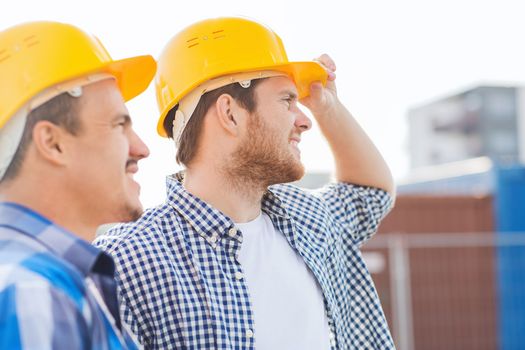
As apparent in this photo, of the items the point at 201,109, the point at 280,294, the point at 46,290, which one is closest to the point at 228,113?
the point at 201,109

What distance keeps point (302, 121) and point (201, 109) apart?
0.36m

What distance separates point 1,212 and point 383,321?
1.65 metres

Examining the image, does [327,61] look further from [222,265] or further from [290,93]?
[222,265]

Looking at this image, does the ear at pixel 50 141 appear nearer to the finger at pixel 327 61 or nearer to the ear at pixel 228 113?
the ear at pixel 228 113

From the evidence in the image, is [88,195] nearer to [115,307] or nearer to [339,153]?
[115,307]

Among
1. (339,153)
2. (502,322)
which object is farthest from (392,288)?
(339,153)

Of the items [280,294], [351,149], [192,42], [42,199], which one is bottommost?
[280,294]

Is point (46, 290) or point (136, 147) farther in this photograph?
point (136, 147)

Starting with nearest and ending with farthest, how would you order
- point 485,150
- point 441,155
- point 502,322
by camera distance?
point 502,322 < point 485,150 < point 441,155

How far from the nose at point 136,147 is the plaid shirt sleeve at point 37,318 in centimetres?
53

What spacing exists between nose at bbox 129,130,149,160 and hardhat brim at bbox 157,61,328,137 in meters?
0.82

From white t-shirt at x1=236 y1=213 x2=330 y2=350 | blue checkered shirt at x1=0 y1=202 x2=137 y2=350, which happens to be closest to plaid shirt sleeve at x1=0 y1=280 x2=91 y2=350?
blue checkered shirt at x1=0 y1=202 x2=137 y2=350

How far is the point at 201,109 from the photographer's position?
2.49 meters

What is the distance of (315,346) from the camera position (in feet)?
7.42
